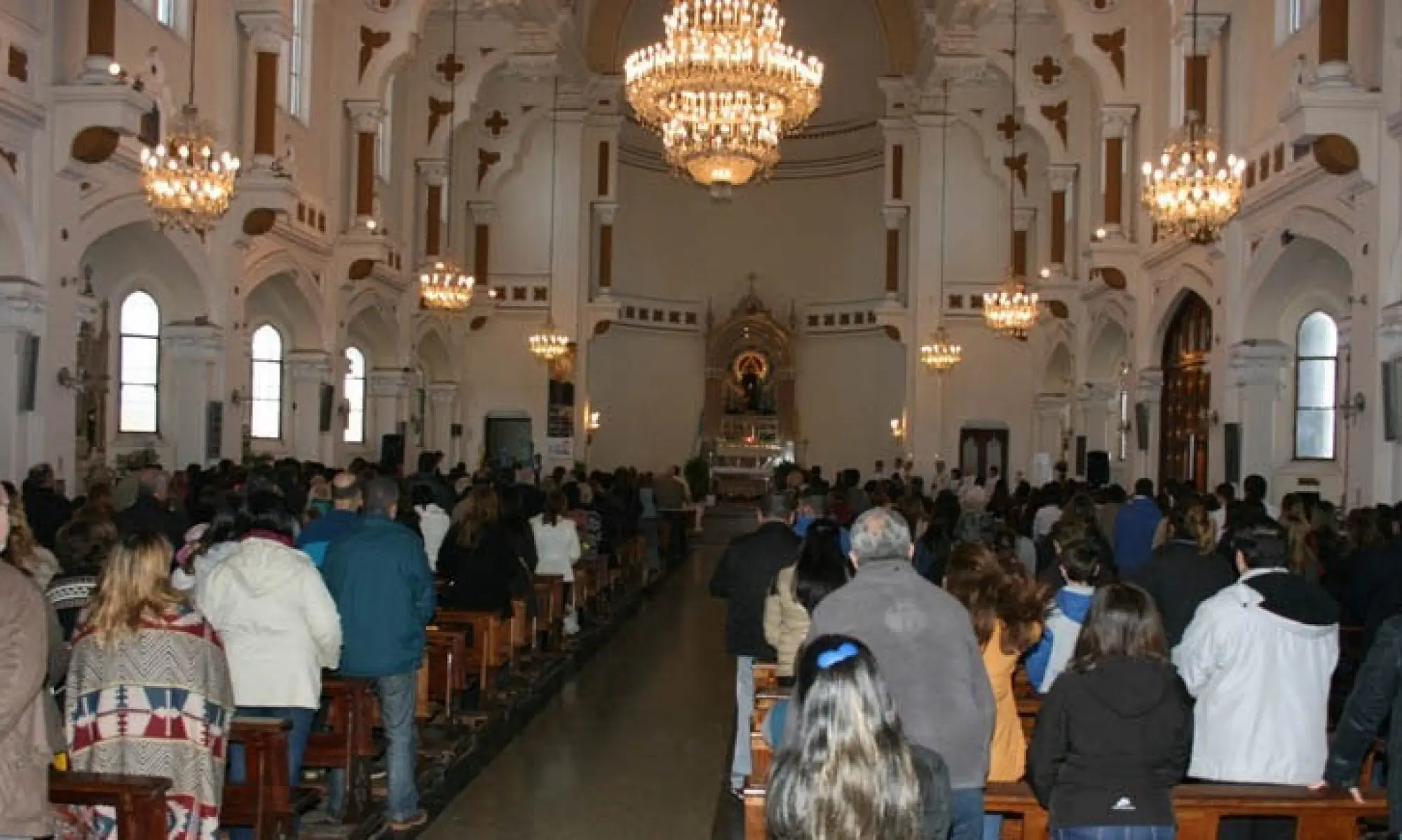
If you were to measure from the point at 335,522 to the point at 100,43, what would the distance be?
7855 millimetres

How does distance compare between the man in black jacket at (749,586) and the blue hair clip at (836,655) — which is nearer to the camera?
the blue hair clip at (836,655)

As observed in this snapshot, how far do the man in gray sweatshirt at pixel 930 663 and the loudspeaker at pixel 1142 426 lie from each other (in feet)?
52.9

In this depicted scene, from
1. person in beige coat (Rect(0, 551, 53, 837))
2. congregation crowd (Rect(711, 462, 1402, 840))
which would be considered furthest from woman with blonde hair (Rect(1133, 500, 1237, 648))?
person in beige coat (Rect(0, 551, 53, 837))

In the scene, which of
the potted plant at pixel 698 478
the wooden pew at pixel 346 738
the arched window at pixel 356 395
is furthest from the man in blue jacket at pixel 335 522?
the potted plant at pixel 698 478

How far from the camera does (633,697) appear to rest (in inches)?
463

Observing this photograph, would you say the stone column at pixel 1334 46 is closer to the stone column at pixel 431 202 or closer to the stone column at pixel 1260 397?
the stone column at pixel 1260 397

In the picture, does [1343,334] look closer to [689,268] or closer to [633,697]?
[633,697]

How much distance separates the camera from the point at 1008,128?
2839 centimetres

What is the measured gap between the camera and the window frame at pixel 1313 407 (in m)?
15.7

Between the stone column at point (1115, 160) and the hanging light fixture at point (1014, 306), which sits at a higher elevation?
the stone column at point (1115, 160)

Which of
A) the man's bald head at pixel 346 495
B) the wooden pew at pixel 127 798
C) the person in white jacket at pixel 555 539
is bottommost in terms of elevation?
the wooden pew at pixel 127 798

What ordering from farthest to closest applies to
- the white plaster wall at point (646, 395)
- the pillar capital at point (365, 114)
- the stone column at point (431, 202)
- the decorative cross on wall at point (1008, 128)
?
the white plaster wall at point (646, 395) < the decorative cross on wall at point (1008, 128) < the stone column at point (431, 202) < the pillar capital at point (365, 114)

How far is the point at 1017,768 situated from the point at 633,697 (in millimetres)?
6382

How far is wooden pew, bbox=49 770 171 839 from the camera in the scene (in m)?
4.89
